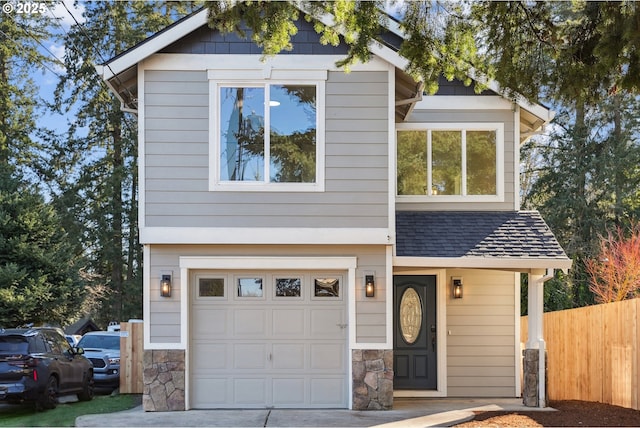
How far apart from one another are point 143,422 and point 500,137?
25.5ft

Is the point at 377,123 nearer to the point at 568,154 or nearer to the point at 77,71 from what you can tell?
the point at 568,154

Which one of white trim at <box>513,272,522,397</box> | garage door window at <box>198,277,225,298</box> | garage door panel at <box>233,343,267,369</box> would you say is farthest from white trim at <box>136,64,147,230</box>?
white trim at <box>513,272,522,397</box>

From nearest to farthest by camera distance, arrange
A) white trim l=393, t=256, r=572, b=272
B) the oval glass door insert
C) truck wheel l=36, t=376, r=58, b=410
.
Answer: white trim l=393, t=256, r=572, b=272, truck wheel l=36, t=376, r=58, b=410, the oval glass door insert

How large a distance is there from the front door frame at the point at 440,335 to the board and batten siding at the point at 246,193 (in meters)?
2.61

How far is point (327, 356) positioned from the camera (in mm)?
11430

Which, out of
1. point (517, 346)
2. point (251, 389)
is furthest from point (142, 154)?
point (517, 346)

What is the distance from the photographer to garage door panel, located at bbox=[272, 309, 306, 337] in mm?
11477

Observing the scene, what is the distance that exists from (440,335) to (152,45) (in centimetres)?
706

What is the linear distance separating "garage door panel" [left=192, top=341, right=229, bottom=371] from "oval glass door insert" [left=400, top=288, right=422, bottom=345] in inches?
148

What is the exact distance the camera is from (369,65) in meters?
11.3

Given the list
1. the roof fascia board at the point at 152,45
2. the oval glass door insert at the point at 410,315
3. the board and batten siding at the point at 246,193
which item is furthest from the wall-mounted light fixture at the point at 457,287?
the roof fascia board at the point at 152,45

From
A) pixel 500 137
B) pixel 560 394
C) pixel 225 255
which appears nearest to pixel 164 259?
pixel 225 255

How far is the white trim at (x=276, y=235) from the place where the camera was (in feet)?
36.4

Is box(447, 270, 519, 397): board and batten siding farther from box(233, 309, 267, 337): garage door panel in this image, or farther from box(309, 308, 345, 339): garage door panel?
box(233, 309, 267, 337): garage door panel
